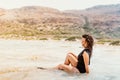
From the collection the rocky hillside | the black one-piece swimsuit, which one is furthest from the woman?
the rocky hillside

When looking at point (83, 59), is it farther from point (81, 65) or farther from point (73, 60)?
point (73, 60)

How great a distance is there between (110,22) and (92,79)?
95965 mm

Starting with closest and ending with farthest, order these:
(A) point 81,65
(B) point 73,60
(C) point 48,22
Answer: (A) point 81,65 < (B) point 73,60 < (C) point 48,22

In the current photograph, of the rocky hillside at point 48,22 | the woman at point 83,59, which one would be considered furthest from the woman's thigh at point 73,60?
the rocky hillside at point 48,22

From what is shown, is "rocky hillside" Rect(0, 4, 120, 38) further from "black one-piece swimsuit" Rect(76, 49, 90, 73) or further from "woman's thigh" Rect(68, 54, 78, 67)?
"black one-piece swimsuit" Rect(76, 49, 90, 73)

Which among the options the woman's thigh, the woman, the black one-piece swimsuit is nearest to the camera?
the woman

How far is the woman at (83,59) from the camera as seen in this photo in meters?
16.3

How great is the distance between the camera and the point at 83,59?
1652cm

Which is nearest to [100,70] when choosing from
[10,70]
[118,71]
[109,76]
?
[118,71]

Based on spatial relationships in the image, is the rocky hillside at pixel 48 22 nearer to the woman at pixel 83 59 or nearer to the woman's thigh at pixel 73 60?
the woman's thigh at pixel 73 60

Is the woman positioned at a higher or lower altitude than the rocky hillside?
higher

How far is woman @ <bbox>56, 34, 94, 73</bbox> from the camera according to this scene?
16312 millimetres

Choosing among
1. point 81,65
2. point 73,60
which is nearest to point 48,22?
point 73,60

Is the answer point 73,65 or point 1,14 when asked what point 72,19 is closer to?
point 1,14
